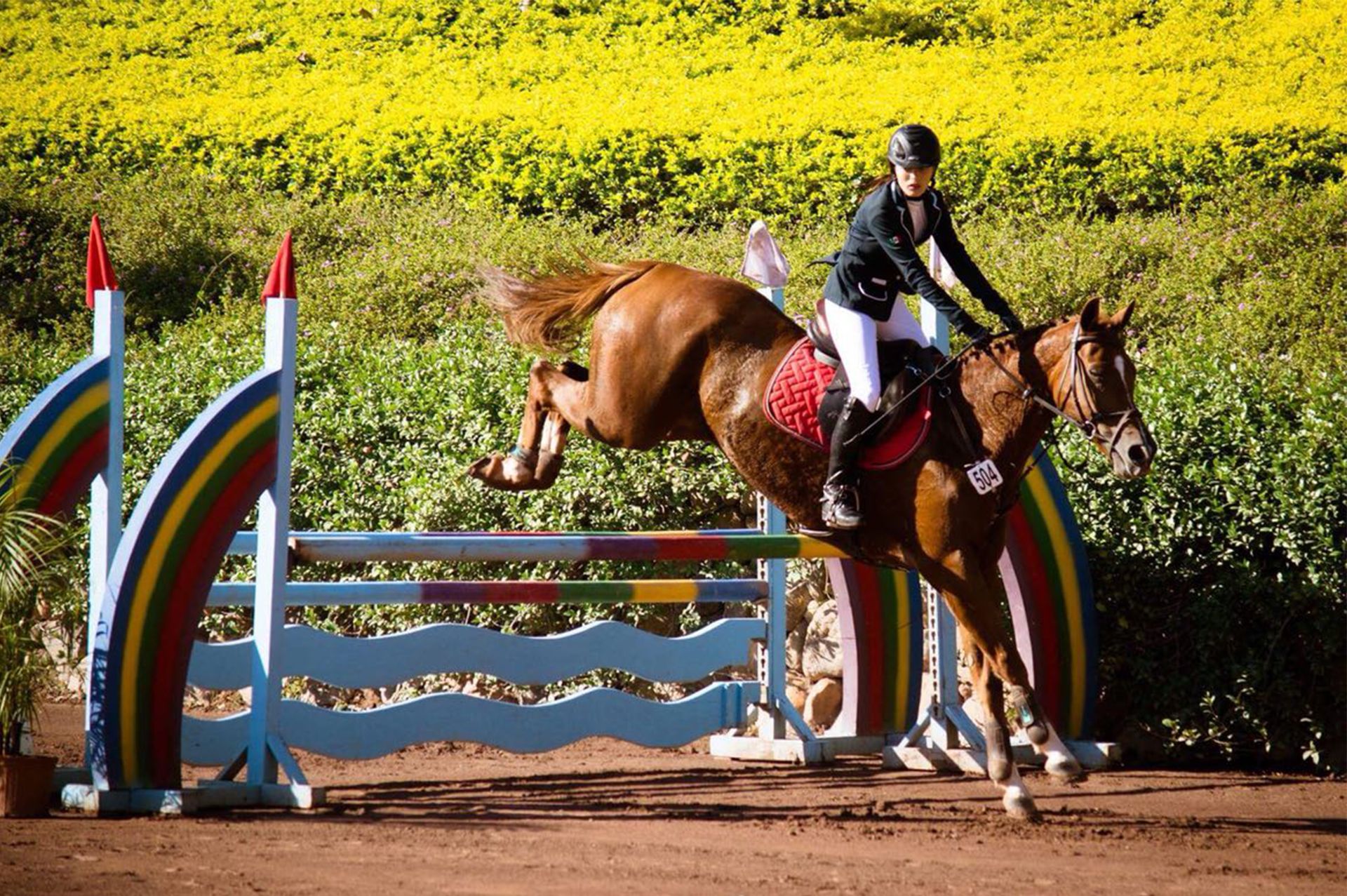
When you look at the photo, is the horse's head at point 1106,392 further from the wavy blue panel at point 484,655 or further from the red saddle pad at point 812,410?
the wavy blue panel at point 484,655

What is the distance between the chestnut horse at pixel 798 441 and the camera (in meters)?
5.53

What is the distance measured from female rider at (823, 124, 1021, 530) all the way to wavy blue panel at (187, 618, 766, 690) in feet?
5.11

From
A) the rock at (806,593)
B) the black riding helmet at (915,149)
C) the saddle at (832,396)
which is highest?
the black riding helmet at (915,149)

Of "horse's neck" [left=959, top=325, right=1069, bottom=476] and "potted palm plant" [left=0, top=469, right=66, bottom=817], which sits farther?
"horse's neck" [left=959, top=325, right=1069, bottom=476]

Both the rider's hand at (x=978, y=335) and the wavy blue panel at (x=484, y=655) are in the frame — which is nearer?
the rider's hand at (x=978, y=335)

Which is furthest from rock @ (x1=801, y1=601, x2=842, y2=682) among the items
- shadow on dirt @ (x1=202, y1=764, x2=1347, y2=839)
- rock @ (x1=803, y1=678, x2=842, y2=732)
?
shadow on dirt @ (x1=202, y1=764, x2=1347, y2=839)

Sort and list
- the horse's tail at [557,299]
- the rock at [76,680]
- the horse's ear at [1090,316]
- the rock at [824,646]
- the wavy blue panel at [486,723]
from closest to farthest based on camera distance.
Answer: the horse's ear at [1090,316], the wavy blue panel at [486,723], the horse's tail at [557,299], the rock at [824,646], the rock at [76,680]

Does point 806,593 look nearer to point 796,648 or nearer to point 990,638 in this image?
point 796,648

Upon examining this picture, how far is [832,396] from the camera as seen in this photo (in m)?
5.75

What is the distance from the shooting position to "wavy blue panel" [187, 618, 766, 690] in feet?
20.3

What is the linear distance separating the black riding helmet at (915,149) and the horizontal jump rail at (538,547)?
1602mm

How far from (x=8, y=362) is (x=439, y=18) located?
6.44 m

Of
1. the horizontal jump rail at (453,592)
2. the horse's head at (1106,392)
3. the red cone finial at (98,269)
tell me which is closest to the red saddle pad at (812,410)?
the horse's head at (1106,392)

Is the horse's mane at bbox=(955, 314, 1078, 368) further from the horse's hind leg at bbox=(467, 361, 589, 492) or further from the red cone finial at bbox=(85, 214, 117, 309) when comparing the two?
the red cone finial at bbox=(85, 214, 117, 309)
